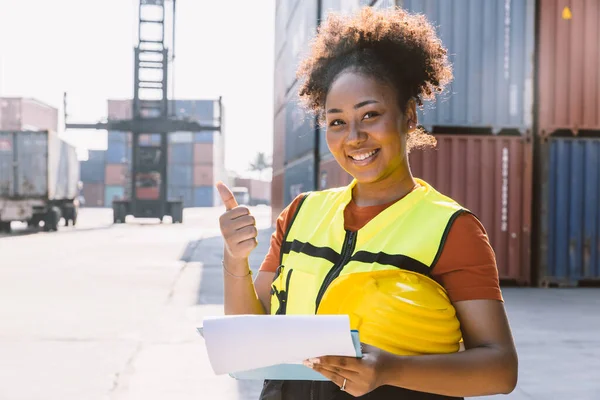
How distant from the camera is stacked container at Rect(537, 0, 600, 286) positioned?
33.6ft

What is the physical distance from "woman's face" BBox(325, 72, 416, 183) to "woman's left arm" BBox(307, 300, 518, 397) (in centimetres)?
40

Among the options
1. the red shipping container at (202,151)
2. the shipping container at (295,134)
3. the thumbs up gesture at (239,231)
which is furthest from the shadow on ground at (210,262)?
the red shipping container at (202,151)

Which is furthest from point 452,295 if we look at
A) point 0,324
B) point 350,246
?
point 0,324

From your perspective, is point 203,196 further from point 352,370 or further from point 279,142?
point 352,370

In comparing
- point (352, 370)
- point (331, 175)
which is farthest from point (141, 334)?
point (331, 175)

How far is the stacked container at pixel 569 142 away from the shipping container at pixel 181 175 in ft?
197

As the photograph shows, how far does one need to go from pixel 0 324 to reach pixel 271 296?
18.9 ft

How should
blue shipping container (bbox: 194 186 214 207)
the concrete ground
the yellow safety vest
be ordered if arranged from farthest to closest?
1. blue shipping container (bbox: 194 186 214 207)
2. the concrete ground
3. the yellow safety vest

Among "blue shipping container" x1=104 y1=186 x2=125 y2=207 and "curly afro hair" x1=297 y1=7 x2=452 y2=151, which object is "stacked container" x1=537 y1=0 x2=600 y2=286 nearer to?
"curly afro hair" x1=297 y1=7 x2=452 y2=151

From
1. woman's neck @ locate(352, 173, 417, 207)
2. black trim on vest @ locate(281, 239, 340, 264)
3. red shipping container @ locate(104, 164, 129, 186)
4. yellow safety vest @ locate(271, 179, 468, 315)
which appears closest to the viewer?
yellow safety vest @ locate(271, 179, 468, 315)

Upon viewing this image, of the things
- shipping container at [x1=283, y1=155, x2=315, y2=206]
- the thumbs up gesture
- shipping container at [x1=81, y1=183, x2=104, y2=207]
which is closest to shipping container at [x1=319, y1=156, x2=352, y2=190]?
shipping container at [x1=283, y1=155, x2=315, y2=206]

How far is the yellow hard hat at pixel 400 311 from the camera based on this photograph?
4.84ft

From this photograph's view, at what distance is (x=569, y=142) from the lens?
10328 millimetres

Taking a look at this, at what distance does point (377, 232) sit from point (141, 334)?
5191mm
